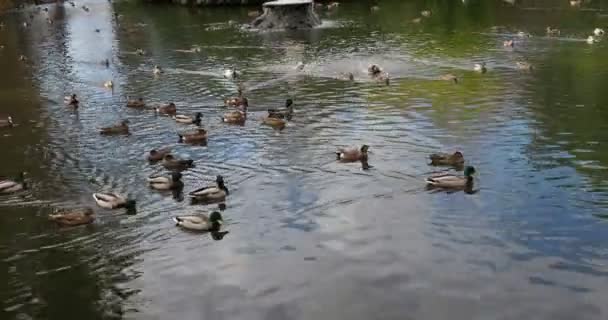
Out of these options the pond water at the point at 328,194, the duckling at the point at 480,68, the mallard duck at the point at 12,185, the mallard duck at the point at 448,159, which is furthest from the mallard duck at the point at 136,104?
the duckling at the point at 480,68

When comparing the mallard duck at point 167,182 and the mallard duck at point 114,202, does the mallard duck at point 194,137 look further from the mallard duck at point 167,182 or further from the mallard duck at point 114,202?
the mallard duck at point 114,202

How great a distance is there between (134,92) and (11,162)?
10088 mm

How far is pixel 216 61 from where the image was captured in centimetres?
3725

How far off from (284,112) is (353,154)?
19.3ft

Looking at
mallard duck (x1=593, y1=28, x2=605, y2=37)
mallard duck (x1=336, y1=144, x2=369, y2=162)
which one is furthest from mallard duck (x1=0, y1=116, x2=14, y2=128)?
mallard duck (x1=593, y1=28, x2=605, y2=37)

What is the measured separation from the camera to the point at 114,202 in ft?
A: 54.6

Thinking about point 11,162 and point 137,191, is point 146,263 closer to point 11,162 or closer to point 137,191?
point 137,191

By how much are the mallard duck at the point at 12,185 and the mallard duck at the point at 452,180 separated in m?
10.3

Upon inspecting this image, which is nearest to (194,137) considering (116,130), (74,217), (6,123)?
(116,130)

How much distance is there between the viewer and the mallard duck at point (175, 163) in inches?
779

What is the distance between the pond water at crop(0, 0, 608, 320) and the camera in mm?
12789

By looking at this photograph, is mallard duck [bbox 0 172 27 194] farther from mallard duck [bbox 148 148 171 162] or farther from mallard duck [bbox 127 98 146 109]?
mallard duck [bbox 127 98 146 109]

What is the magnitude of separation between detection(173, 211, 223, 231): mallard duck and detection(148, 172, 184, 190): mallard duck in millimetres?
2419

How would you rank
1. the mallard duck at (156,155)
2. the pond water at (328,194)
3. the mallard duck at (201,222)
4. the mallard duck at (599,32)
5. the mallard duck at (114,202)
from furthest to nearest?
the mallard duck at (599,32)
the mallard duck at (156,155)
the mallard duck at (114,202)
the mallard duck at (201,222)
the pond water at (328,194)
